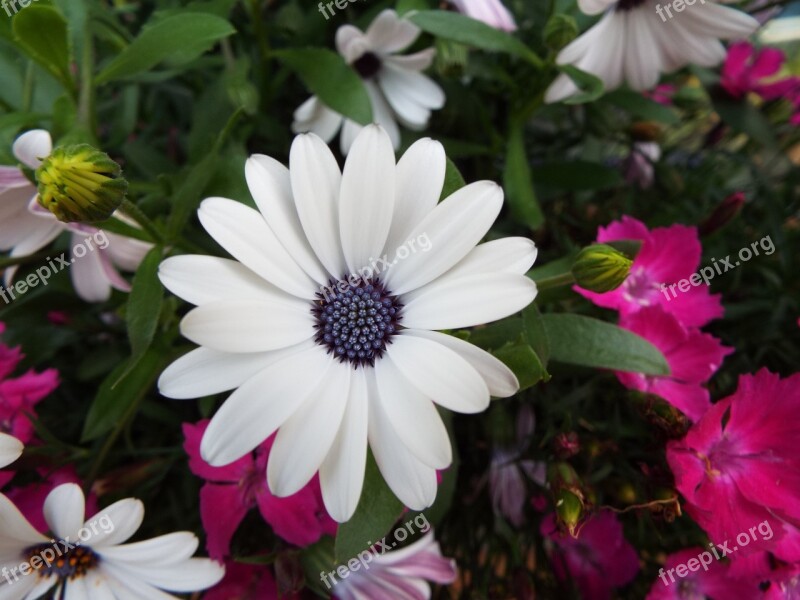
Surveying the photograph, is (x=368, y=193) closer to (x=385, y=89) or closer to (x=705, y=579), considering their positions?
(x=385, y=89)

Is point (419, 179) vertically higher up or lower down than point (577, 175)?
higher up

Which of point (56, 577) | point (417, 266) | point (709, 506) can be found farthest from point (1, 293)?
point (709, 506)

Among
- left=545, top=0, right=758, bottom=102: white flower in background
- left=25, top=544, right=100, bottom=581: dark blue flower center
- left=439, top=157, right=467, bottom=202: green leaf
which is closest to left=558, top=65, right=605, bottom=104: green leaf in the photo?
left=545, top=0, right=758, bottom=102: white flower in background

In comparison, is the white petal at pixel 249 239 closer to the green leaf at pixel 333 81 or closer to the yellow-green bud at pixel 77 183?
the yellow-green bud at pixel 77 183

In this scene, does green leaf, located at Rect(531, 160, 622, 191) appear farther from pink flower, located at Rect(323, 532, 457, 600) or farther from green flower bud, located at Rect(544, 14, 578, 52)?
pink flower, located at Rect(323, 532, 457, 600)

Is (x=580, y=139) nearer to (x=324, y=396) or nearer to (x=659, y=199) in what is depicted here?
(x=659, y=199)

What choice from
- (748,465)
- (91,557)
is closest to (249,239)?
(91,557)
